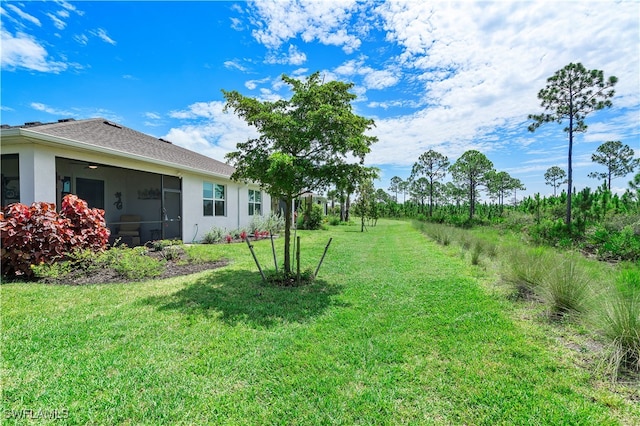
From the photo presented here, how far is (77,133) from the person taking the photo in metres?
8.15

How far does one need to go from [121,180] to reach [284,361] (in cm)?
1308

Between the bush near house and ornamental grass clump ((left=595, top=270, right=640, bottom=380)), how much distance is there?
364 inches

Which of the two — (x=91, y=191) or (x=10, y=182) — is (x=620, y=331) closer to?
(x=10, y=182)

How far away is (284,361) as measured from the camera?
311 cm

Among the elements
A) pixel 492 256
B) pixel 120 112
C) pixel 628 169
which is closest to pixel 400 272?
pixel 492 256

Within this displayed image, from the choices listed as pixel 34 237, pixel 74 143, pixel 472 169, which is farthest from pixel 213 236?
pixel 472 169

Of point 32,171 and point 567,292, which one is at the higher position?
point 32,171

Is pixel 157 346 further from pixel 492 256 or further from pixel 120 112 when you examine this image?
pixel 120 112

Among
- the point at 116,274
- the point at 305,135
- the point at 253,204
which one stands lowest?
the point at 116,274

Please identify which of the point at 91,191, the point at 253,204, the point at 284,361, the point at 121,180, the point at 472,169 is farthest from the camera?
the point at 472,169

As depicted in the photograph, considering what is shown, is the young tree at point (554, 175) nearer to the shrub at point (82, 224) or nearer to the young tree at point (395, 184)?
the young tree at point (395, 184)

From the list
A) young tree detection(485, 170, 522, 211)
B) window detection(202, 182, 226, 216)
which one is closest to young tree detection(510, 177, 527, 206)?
young tree detection(485, 170, 522, 211)

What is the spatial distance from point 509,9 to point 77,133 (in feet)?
37.8

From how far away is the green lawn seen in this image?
2.36m
